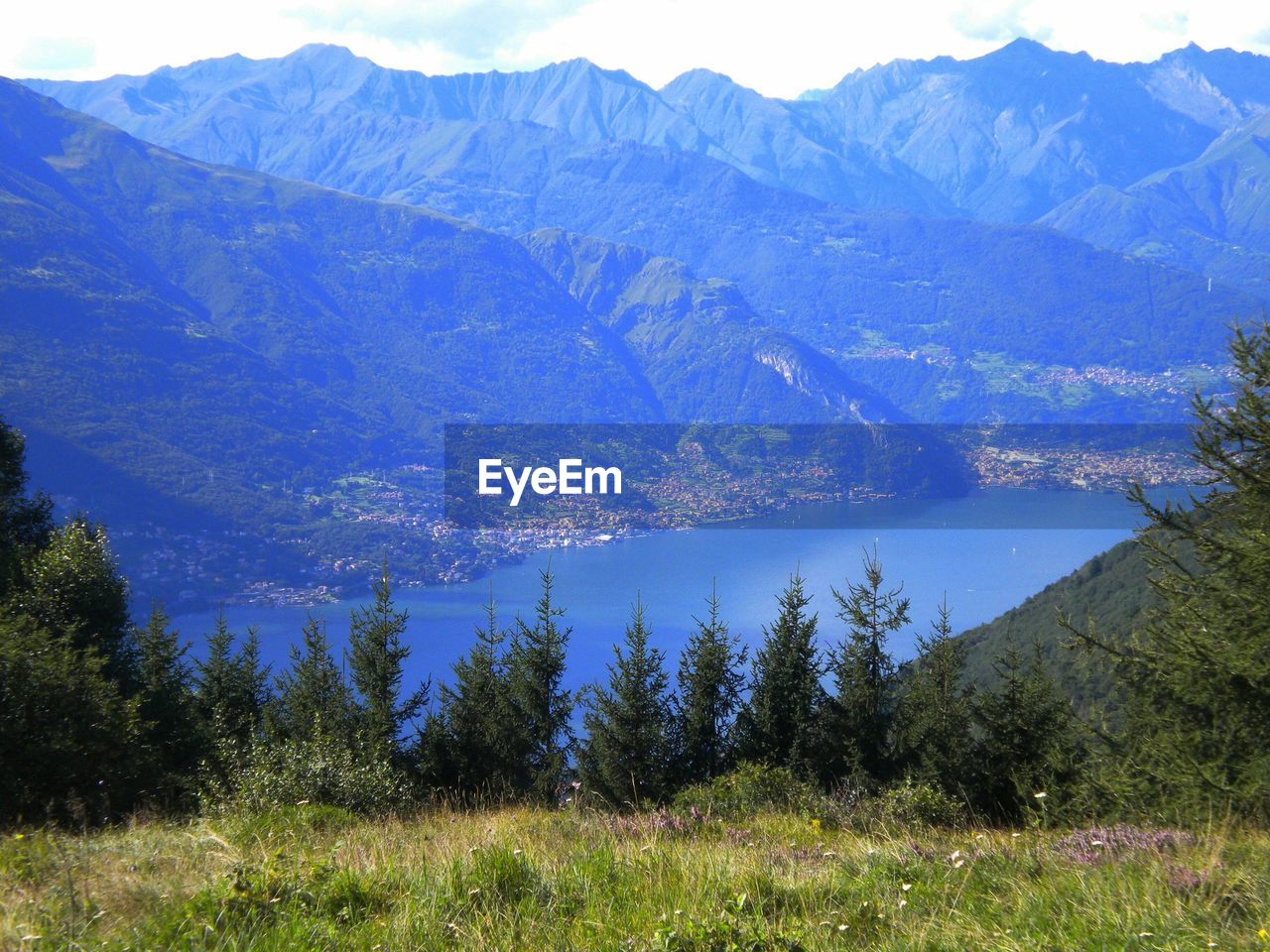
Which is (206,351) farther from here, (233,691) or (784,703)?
(784,703)

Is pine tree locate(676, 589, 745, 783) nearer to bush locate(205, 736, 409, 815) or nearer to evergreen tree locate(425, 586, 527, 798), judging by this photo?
evergreen tree locate(425, 586, 527, 798)

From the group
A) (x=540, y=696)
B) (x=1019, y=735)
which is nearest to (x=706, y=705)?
(x=540, y=696)

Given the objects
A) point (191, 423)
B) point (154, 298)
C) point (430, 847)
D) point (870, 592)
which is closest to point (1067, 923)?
point (430, 847)

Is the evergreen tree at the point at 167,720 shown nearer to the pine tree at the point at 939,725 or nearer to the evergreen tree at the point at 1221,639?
the evergreen tree at the point at 1221,639

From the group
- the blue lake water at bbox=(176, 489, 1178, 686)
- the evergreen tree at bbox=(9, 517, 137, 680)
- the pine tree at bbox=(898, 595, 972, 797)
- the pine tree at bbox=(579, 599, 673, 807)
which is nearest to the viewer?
the evergreen tree at bbox=(9, 517, 137, 680)

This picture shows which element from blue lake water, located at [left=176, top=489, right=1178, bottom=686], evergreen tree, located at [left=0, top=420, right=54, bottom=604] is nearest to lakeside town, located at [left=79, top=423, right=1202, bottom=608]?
blue lake water, located at [left=176, top=489, right=1178, bottom=686]
